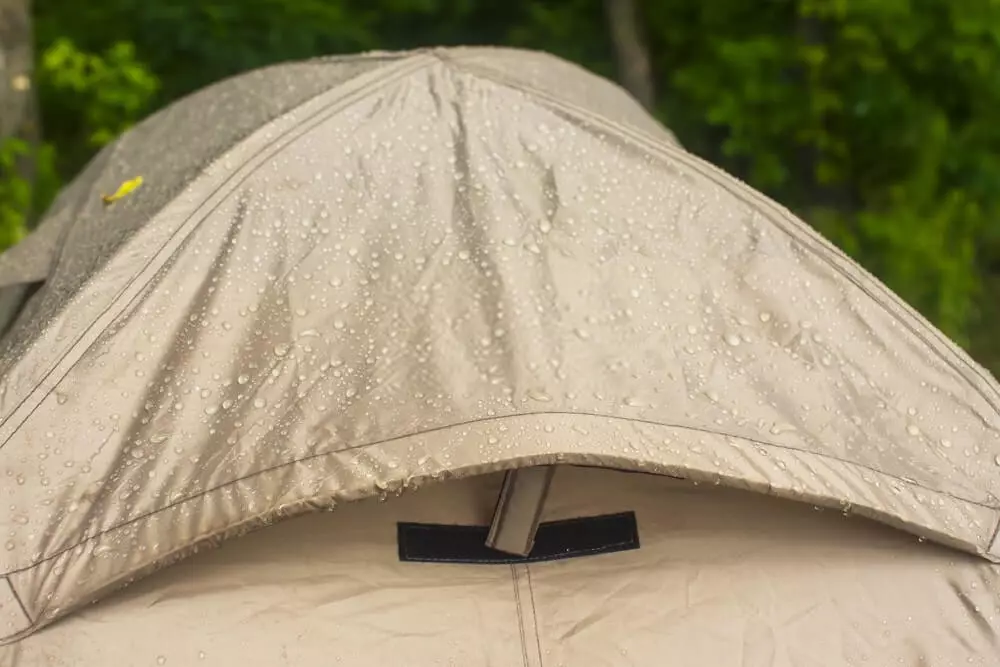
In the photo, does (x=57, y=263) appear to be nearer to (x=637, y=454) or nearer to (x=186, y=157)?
(x=186, y=157)

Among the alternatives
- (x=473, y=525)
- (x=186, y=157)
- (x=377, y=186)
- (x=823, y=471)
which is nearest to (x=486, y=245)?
(x=377, y=186)

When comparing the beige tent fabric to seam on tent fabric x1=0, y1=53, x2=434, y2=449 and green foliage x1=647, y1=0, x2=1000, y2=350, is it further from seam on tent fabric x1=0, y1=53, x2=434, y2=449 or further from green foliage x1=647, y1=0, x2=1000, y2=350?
green foliage x1=647, y1=0, x2=1000, y2=350

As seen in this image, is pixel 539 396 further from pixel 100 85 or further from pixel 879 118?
pixel 100 85

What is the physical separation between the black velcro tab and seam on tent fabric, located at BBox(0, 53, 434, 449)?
0.47 meters

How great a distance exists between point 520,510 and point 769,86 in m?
2.10

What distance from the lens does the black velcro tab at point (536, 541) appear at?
1.10 metres

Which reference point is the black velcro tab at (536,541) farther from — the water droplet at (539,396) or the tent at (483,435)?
the water droplet at (539,396)

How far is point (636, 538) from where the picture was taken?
1134mm

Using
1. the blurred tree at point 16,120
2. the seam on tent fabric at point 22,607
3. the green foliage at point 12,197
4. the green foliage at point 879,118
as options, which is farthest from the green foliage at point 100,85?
the seam on tent fabric at point 22,607

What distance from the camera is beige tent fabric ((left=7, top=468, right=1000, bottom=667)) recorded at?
39.3 inches

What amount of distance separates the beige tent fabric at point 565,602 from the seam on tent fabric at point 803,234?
11.5 inches

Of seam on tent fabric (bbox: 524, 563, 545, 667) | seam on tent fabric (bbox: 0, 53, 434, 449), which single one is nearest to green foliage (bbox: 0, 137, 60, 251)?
seam on tent fabric (bbox: 0, 53, 434, 449)

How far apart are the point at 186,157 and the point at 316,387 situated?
0.73 m

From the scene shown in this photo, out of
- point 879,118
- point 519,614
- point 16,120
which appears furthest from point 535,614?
point 16,120
